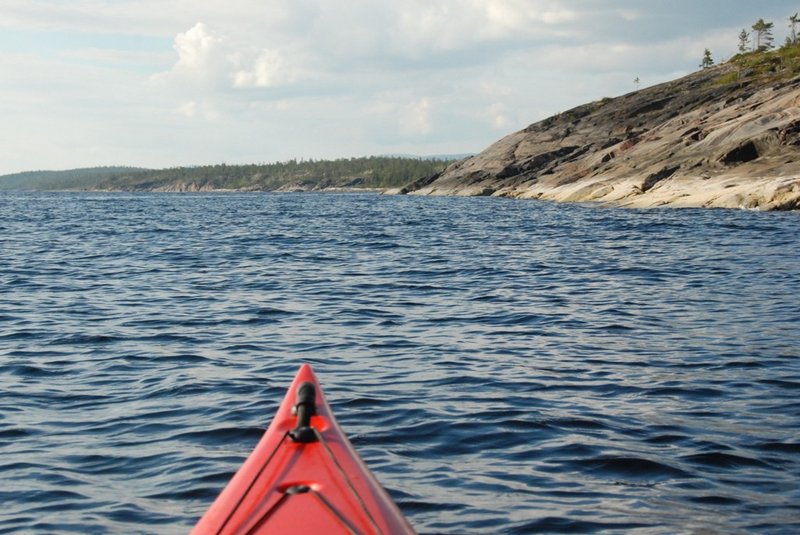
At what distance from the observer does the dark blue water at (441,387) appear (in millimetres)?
5996

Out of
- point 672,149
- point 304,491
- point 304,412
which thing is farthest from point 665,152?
point 304,491

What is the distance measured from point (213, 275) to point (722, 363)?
12.6 meters

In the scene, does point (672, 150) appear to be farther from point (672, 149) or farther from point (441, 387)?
point (441, 387)

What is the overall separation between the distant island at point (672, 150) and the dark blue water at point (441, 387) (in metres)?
21.9

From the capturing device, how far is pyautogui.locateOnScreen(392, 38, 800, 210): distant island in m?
40.0

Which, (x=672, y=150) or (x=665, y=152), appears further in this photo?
(x=665, y=152)

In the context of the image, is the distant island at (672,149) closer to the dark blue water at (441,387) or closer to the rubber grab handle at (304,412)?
the dark blue water at (441,387)

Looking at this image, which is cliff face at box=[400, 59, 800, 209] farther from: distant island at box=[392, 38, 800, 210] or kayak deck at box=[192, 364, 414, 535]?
kayak deck at box=[192, 364, 414, 535]

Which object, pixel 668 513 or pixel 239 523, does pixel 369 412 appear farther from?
pixel 239 523

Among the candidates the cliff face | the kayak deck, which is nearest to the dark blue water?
the kayak deck

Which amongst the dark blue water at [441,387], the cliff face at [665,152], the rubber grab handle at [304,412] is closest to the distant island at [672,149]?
the cliff face at [665,152]

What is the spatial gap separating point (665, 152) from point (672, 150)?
1.94ft

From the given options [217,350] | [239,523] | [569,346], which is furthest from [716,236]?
[239,523]

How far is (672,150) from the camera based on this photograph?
5022cm
